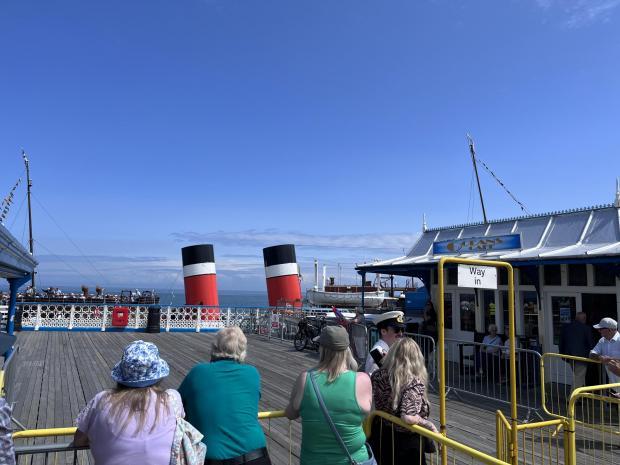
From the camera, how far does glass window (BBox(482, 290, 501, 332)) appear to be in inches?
444

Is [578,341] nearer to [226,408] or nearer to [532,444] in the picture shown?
[532,444]

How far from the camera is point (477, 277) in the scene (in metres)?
4.29

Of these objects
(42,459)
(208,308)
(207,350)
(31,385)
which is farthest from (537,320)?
(208,308)

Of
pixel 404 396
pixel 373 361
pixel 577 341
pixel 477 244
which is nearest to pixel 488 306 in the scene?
pixel 477 244

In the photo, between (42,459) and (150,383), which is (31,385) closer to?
(42,459)

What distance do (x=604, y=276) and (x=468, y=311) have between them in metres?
3.55

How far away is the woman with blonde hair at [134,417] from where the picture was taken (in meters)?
2.23

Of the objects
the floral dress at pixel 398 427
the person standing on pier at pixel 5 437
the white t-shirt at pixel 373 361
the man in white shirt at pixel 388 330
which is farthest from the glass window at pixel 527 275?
the person standing on pier at pixel 5 437

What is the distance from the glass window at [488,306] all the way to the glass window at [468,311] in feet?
1.08

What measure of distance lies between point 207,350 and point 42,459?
27.5ft

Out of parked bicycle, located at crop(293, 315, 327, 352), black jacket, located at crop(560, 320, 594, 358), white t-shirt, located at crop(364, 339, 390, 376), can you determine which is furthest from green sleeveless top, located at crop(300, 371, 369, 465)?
parked bicycle, located at crop(293, 315, 327, 352)

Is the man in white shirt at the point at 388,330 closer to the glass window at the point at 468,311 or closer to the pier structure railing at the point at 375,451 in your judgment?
the pier structure railing at the point at 375,451

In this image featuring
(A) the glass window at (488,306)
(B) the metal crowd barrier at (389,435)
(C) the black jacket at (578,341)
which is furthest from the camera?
(A) the glass window at (488,306)

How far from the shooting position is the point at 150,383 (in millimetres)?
2361
